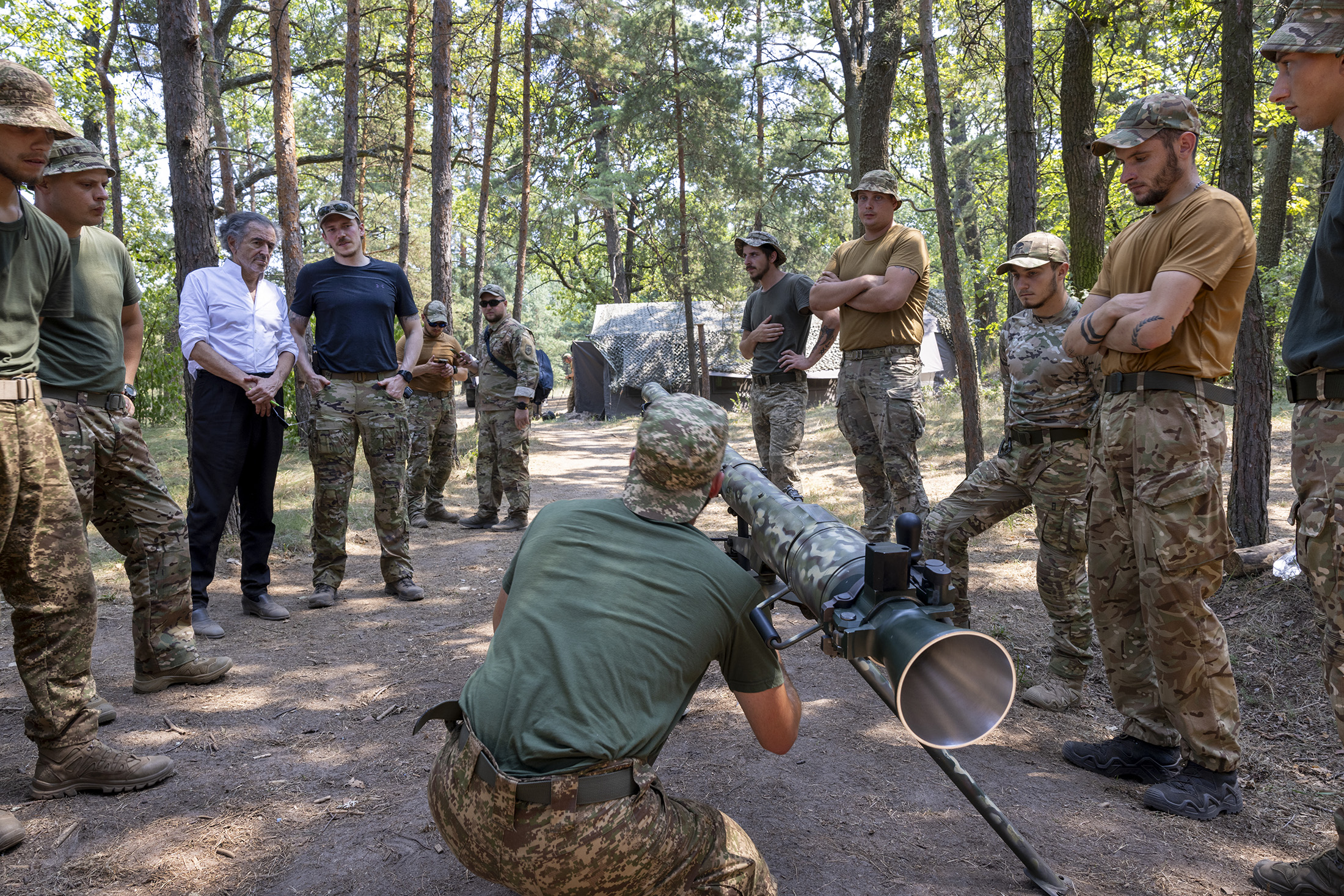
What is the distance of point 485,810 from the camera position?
1.88 m

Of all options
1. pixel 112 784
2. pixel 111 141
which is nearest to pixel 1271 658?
pixel 112 784

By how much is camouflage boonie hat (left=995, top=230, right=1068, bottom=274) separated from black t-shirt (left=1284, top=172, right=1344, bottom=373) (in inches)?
48.7

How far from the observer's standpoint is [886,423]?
5.39 m

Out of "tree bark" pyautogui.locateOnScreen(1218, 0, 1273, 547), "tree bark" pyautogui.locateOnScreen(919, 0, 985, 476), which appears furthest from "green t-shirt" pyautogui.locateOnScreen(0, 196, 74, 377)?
"tree bark" pyautogui.locateOnScreen(919, 0, 985, 476)

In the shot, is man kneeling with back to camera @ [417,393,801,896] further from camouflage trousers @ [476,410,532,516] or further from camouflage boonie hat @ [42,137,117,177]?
camouflage trousers @ [476,410,532,516]

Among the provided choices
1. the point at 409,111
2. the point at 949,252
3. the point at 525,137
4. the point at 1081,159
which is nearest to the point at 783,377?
the point at 949,252

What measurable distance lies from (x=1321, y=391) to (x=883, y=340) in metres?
2.97

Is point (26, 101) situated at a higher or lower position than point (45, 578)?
higher

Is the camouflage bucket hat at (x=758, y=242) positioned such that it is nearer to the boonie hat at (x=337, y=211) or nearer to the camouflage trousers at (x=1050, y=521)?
the boonie hat at (x=337, y=211)

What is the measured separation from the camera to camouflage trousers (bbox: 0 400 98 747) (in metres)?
2.87

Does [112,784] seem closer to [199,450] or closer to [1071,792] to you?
[199,450]

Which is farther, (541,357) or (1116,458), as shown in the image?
(541,357)

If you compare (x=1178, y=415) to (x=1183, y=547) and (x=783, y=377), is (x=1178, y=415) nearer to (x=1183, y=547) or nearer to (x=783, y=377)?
(x=1183, y=547)

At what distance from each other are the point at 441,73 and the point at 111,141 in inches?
430
